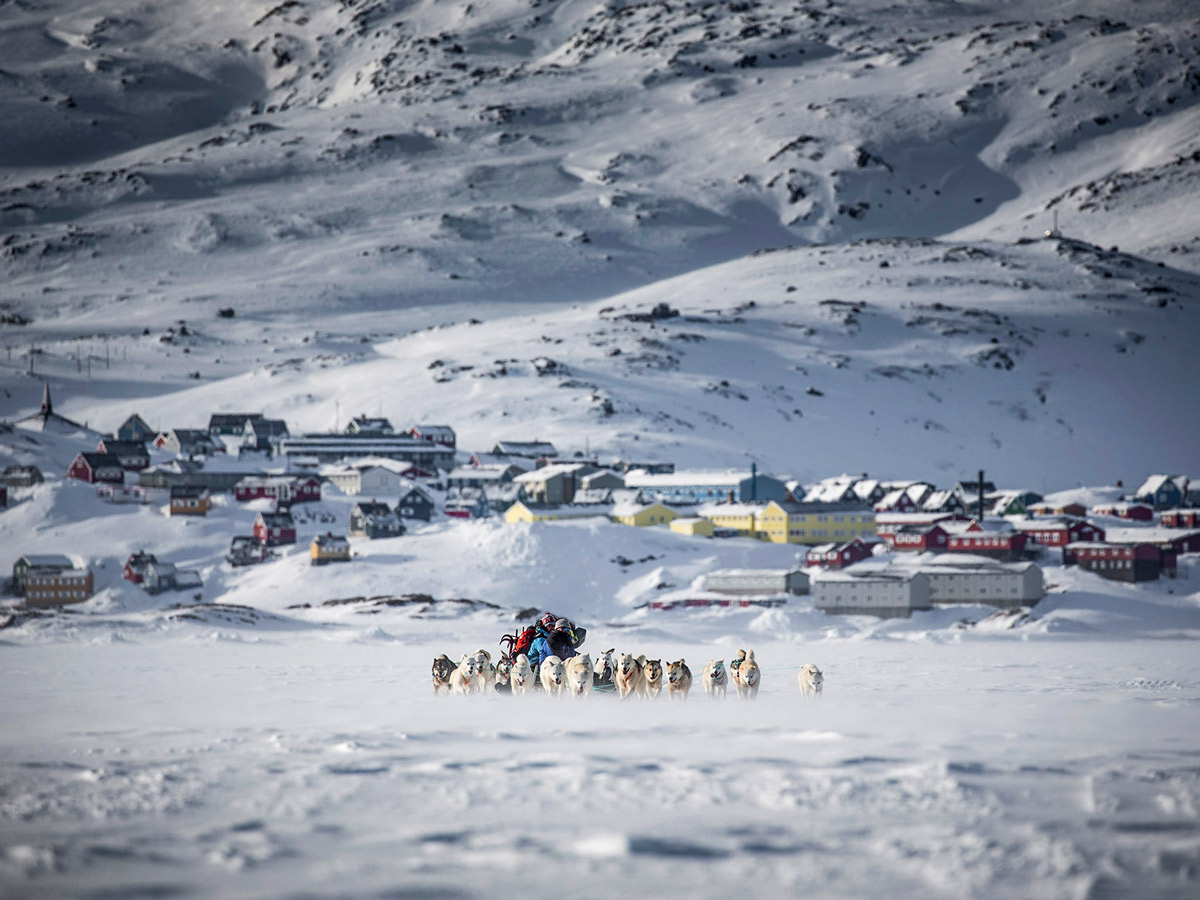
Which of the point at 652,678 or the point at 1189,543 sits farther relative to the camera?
the point at 1189,543

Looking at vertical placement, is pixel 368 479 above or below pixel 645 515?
above

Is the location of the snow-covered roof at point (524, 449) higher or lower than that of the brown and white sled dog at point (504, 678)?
higher

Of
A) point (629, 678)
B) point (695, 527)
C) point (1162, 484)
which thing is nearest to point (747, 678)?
point (629, 678)

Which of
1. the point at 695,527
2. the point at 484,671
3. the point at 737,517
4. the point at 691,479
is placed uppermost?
the point at 691,479

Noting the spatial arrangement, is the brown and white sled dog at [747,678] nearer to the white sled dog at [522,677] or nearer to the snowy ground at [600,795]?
the snowy ground at [600,795]

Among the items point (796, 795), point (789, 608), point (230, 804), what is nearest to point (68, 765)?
point (230, 804)

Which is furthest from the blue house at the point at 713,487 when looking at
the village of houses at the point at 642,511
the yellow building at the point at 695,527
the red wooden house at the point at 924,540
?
the red wooden house at the point at 924,540

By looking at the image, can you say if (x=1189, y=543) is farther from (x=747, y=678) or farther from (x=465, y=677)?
(x=465, y=677)

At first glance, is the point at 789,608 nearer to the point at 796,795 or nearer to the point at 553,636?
the point at 553,636
